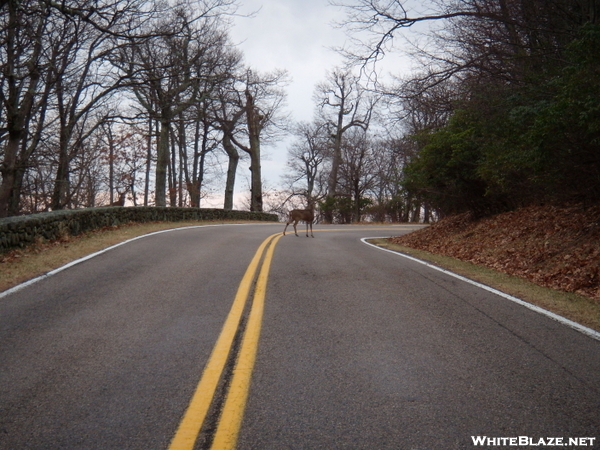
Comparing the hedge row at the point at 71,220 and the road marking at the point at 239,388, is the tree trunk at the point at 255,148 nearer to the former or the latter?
the hedge row at the point at 71,220

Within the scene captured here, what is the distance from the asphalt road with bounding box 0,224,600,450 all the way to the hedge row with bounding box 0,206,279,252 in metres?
4.44

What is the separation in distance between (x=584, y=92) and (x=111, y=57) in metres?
17.5

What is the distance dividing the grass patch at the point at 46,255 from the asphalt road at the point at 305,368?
1.25m

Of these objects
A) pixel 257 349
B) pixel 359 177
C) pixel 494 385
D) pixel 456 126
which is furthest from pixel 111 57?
pixel 359 177

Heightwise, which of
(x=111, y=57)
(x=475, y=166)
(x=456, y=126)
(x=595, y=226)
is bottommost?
(x=595, y=226)

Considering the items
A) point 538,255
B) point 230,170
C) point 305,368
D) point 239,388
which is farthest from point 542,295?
point 230,170

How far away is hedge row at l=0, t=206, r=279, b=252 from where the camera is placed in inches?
449

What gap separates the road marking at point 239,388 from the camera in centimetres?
308

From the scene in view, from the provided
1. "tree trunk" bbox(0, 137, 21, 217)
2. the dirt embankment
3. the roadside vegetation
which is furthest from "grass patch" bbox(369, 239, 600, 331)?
"tree trunk" bbox(0, 137, 21, 217)

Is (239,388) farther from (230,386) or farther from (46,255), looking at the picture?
(46,255)

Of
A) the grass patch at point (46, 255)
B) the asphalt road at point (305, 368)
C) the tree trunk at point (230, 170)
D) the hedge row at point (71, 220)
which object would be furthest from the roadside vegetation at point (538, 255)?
the tree trunk at point (230, 170)

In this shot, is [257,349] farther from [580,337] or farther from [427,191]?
[427,191]

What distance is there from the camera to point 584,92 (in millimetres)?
8484

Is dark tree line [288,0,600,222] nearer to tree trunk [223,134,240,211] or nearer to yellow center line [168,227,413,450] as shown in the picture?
yellow center line [168,227,413,450]
